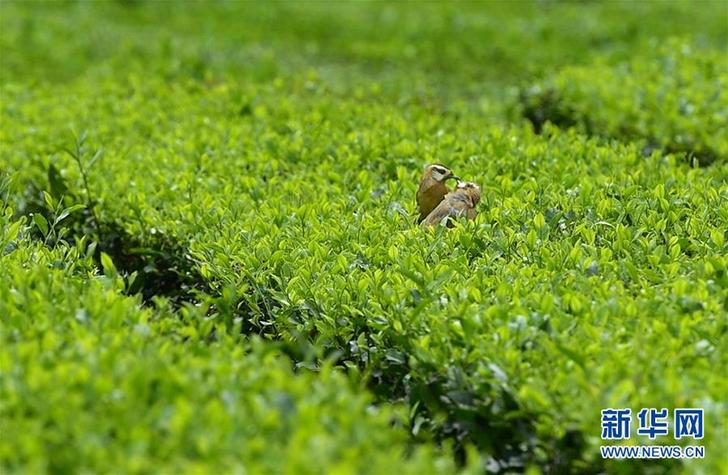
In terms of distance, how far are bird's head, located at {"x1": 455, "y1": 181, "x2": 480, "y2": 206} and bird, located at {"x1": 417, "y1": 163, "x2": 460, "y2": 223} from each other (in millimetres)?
83

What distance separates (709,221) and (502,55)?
6.35m

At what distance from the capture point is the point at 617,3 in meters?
12.0

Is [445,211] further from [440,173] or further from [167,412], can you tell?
[167,412]

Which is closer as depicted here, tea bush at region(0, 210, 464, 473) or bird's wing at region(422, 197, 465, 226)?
tea bush at region(0, 210, 464, 473)

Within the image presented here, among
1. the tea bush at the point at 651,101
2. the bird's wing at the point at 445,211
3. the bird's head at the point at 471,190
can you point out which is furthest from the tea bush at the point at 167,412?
the tea bush at the point at 651,101

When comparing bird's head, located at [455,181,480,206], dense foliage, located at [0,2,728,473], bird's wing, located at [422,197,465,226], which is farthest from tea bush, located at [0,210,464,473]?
bird's head, located at [455,181,480,206]

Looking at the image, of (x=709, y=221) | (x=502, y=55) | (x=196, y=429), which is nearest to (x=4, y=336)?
(x=196, y=429)

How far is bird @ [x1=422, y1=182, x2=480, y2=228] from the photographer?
438 cm

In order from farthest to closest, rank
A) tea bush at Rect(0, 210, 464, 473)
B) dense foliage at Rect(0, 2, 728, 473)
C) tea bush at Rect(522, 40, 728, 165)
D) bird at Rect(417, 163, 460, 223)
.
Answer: tea bush at Rect(522, 40, 728, 165) → bird at Rect(417, 163, 460, 223) → dense foliage at Rect(0, 2, 728, 473) → tea bush at Rect(0, 210, 464, 473)

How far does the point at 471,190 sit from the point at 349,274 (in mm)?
859

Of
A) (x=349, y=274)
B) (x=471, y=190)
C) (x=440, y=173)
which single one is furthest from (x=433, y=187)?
(x=349, y=274)

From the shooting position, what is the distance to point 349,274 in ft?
12.9

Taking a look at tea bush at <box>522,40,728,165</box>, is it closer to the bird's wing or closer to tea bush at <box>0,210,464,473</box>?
the bird's wing

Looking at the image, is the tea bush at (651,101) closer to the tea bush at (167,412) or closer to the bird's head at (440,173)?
the bird's head at (440,173)
